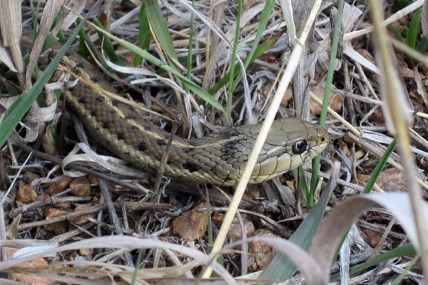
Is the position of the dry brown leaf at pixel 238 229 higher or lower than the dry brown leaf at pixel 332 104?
lower

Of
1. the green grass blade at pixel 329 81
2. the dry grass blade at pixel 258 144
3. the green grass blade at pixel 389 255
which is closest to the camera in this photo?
the dry grass blade at pixel 258 144

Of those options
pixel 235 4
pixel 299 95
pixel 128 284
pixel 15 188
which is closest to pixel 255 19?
pixel 235 4

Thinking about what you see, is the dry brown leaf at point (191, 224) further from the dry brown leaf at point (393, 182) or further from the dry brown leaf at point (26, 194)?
the dry brown leaf at point (393, 182)

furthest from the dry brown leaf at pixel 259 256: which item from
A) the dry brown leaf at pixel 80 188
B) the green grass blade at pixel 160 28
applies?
the green grass blade at pixel 160 28

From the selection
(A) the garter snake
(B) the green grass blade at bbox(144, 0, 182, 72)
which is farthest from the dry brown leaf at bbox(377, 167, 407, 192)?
(B) the green grass blade at bbox(144, 0, 182, 72)

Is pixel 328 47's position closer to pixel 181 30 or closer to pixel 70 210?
pixel 181 30

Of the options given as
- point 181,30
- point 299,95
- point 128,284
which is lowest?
point 128,284

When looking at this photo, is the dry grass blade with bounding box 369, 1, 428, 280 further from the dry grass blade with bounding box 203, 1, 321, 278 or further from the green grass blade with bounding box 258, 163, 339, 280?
the green grass blade with bounding box 258, 163, 339, 280
